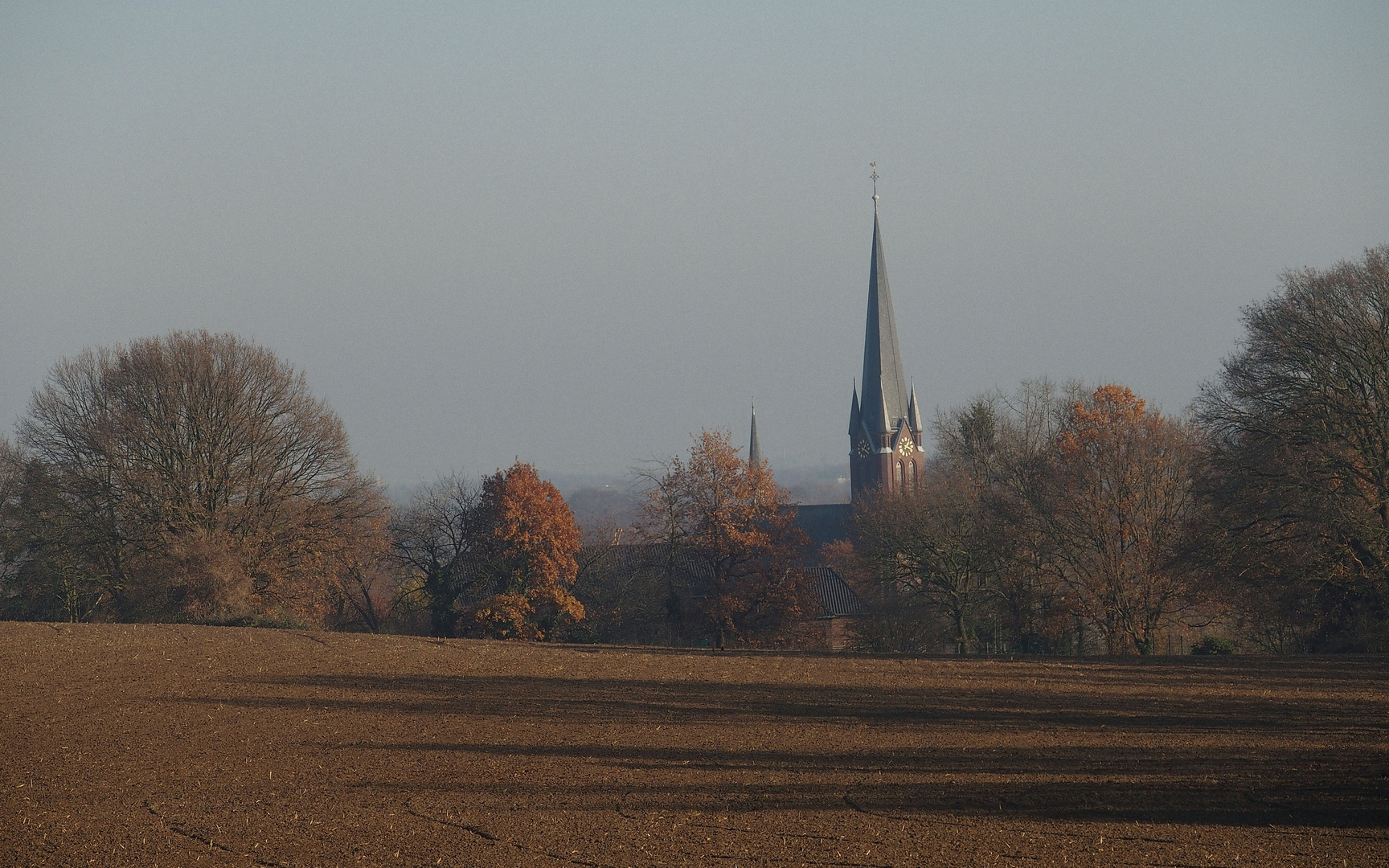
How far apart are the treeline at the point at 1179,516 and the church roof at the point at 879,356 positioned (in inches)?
1578

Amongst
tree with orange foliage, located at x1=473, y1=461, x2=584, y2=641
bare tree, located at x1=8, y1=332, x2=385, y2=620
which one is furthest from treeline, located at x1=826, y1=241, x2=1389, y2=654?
bare tree, located at x1=8, y1=332, x2=385, y2=620

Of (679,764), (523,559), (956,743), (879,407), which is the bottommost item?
(679,764)

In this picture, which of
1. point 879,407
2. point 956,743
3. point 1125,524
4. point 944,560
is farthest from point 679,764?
point 879,407

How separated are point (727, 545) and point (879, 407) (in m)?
53.4

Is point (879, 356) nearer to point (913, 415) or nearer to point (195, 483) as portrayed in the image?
point (913, 415)

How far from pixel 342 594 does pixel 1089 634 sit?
2969cm

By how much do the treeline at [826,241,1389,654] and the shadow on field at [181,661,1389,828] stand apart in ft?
18.2

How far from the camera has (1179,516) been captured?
37.2 m

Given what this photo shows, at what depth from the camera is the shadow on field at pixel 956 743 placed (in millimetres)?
14016

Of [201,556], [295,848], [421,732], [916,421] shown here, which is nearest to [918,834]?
[295,848]

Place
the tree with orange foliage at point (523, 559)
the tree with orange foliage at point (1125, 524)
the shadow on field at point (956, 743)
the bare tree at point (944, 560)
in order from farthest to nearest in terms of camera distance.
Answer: the tree with orange foliage at point (523, 559)
the bare tree at point (944, 560)
the tree with orange foliage at point (1125, 524)
the shadow on field at point (956, 743)

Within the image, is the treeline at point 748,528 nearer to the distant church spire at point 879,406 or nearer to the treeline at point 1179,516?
the treeline at point 1179,516

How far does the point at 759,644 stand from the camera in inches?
1671

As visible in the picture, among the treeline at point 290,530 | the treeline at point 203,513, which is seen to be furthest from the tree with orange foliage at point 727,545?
the treeline at point 203,513
